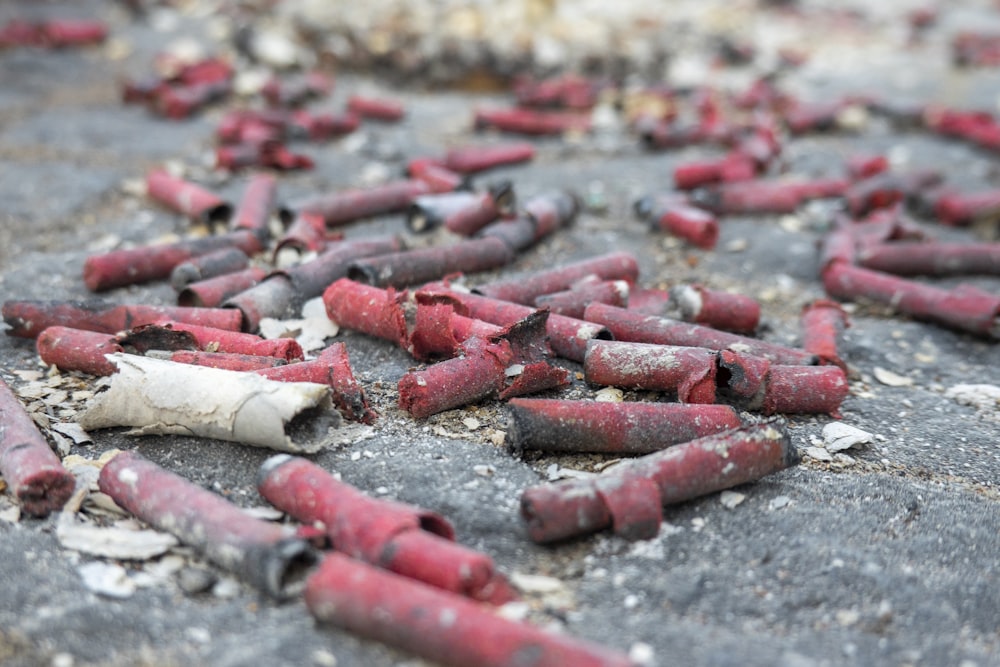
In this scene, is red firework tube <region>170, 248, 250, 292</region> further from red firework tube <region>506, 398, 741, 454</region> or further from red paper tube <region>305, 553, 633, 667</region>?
red paper tube <region>305, 553, 633, 667</region>

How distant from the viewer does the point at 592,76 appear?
341 inches

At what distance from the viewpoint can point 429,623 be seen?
2.02 metres

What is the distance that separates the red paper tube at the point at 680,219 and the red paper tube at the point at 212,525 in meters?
3.13

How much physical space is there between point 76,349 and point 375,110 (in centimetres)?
428

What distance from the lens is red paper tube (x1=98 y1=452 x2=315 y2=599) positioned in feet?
7.47

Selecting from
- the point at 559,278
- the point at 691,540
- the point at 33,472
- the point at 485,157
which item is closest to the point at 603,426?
the point at 691,540

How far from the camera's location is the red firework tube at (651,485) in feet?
8.13

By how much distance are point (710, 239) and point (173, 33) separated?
22.2 ft

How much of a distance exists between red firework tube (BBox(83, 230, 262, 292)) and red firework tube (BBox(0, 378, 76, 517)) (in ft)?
4.85

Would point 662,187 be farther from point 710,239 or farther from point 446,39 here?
point 446,39

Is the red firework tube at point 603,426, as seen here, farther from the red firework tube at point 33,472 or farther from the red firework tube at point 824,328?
the red firework tube at point 33,472

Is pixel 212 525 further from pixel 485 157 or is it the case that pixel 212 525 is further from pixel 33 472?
pixel 485 157

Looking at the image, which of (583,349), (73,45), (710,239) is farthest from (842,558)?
(73,45)

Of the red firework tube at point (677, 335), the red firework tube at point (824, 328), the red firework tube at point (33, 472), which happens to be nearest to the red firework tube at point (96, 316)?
the red firework tube at point (33, 472)
